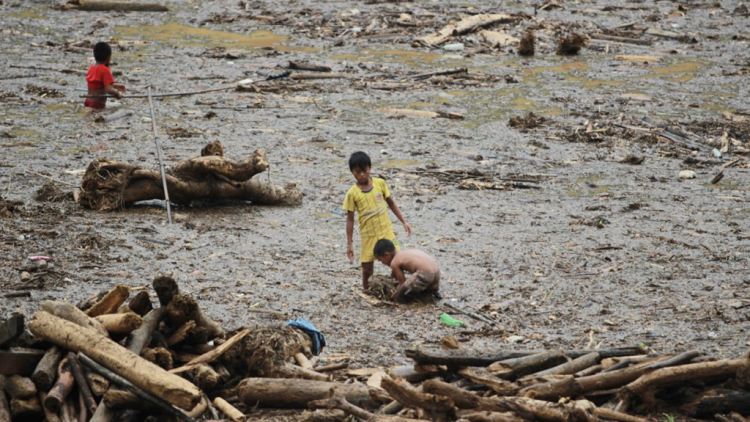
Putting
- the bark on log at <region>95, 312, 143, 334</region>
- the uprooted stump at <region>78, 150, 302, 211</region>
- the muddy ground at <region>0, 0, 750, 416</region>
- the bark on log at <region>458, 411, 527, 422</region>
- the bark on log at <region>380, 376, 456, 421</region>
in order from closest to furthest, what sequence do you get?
the bark on log at <region>458, 411, 527, 422</region>, the bark on log at <region>380, 376, 456, 421</region>, the bark on log at <region>95, 312, 143, 334</region>, the muddy ground at <region>0, 0, 750, 416</region>, the uprooted stump at <region>78, 150, 302, 211</region>

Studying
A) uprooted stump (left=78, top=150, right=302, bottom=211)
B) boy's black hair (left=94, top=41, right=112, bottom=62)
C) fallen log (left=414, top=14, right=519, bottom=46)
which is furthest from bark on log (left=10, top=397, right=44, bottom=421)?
fallen log (left=414, top=14, right=519, bottom=46)

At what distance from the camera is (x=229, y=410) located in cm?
494

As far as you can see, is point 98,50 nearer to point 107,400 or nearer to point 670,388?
point 107,400

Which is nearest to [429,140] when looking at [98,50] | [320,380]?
[98,50]

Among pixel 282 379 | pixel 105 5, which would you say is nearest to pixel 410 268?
pixel 282 379

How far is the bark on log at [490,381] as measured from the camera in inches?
181

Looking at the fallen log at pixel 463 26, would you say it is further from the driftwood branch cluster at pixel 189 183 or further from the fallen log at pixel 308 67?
the driftwood branch cluster at pixel 189 183

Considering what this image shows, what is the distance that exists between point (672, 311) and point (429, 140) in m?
6.24

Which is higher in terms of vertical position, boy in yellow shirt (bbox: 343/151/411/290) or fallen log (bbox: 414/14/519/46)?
fallen log (bbox: 414/14/519/46)

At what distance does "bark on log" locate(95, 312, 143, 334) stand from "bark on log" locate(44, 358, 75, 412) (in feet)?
1.18

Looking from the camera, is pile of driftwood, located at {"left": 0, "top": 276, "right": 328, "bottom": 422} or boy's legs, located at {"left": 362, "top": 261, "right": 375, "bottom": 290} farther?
boy's legs, located at {"left": 362, "top": 261, "right": 375, "bottom": 290}

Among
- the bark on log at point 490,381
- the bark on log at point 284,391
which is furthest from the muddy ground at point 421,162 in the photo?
the bark on log at point 490,381

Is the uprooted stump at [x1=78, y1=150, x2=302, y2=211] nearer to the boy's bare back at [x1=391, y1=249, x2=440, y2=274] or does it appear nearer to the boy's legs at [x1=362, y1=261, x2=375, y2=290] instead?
the boy's legs at [x1=362, y1=261, x2=375, y2=290]

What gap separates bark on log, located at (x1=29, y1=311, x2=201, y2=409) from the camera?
4.67 m
